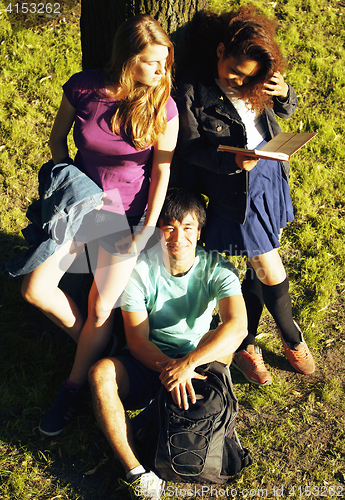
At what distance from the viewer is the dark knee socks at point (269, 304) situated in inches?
128

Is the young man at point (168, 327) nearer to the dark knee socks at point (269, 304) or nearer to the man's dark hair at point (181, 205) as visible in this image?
the man's dark hair at point (181, 205)

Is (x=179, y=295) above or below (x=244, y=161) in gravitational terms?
below

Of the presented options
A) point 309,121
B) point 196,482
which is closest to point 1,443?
point 196,482

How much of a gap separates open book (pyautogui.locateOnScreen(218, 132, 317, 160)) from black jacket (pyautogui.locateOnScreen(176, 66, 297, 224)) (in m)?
0.22

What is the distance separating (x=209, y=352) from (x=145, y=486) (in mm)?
902

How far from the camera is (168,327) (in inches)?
116

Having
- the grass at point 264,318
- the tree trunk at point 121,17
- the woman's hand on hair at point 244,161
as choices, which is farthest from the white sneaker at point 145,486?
the tree trunk at point 121,17

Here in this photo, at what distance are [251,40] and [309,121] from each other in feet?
10.6

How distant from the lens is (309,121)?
526 cm

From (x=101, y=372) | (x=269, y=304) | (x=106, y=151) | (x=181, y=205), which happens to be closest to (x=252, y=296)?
(x=269, y=304)

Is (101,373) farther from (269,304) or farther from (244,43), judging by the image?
(244,43)

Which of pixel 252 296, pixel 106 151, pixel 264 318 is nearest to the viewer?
pixel 106 151

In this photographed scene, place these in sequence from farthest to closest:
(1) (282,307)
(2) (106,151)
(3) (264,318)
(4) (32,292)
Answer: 1. (3) (264,318)
2. (1) (282,307)
3. (4) (32,292)
4. (2) (106,151)

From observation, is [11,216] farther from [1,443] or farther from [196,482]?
[196,482]
